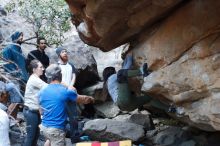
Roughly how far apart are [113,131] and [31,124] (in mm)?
2531

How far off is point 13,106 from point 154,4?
139 inches

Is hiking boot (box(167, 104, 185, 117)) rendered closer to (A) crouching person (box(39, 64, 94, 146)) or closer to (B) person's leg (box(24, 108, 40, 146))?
(A) crouching person (box(39, 64, 94, 146))

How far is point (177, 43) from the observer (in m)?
7.36

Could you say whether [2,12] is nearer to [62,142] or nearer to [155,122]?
[155,122]

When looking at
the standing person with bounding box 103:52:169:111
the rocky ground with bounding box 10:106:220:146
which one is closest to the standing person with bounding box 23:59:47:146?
the rocky ground with bounding box 10:106:220:146

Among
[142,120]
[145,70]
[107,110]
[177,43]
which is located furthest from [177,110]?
[107,110]

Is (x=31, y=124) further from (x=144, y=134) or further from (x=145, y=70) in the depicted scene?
(x=144, y=134)

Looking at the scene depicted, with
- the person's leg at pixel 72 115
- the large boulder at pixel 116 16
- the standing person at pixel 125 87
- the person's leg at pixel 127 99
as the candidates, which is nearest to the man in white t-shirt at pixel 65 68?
the large boulder at pixel 116 16

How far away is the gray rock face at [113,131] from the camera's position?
31.0ft

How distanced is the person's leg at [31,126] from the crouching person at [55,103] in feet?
2.76

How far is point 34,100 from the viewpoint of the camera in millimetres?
7488

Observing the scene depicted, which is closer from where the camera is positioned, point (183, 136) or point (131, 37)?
point (131, 37)

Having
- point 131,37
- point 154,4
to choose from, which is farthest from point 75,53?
point 154,4

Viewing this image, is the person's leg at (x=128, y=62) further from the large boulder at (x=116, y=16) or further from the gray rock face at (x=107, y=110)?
the gray rock face at (x=107, y=110)
